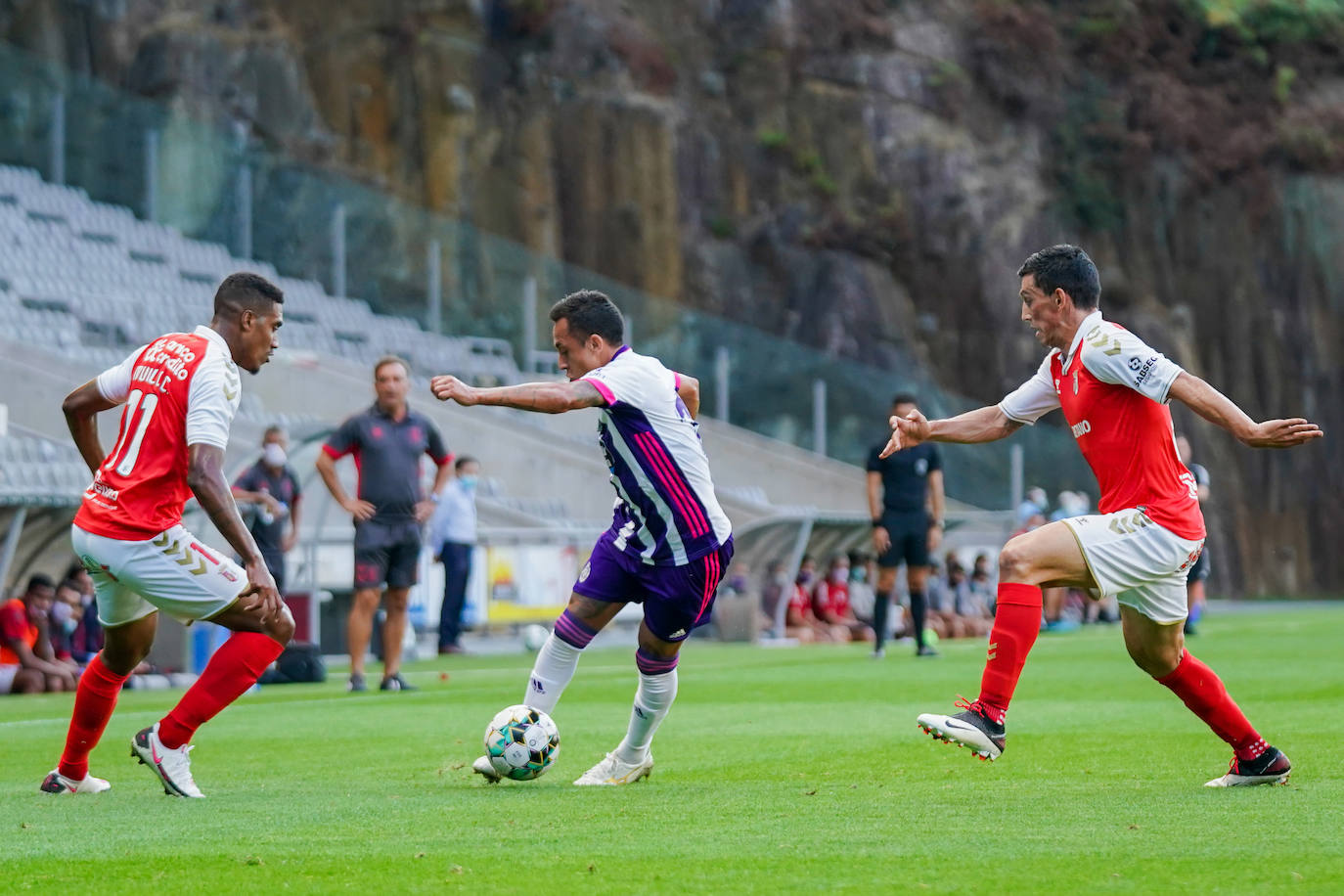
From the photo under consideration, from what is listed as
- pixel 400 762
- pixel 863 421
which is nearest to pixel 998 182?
pixel 863 421

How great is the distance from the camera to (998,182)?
4844 centimetres

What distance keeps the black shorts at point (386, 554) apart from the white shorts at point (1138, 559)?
7.85m

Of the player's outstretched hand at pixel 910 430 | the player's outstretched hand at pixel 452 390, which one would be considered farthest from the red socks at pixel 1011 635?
the player's outstretched hand at pixel 452 390

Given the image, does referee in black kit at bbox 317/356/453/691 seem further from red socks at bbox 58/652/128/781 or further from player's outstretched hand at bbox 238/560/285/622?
player's outstretched hand at bbox 238/560/285/622

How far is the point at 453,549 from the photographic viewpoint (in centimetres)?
1962

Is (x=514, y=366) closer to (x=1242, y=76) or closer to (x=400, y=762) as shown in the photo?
(x=400, y=762)

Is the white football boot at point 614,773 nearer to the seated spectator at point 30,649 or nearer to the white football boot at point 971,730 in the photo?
the white football boot at point 971,730

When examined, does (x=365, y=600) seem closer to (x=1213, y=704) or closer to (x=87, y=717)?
(x=87, y=717)

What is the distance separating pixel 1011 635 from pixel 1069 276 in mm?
1447

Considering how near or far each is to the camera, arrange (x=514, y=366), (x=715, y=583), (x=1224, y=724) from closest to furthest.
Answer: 1. (x=1224, y=724)
2. (x=715, y=583)
3. (x=514, y=366)

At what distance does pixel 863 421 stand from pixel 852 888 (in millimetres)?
26763

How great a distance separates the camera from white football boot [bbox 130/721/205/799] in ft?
23.9

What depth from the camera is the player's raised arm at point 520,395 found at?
6781 mm

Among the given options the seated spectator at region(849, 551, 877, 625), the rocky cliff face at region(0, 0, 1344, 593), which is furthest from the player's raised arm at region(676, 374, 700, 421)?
the rocky cliff face at region(0, 0, 1344, 593)
